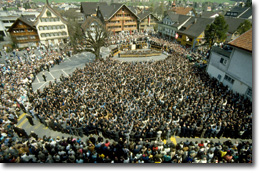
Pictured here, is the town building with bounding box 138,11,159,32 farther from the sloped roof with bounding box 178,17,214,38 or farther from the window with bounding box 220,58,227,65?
the window with bounding box 220,58,227,65

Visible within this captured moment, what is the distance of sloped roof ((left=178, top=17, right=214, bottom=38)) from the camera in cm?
4019

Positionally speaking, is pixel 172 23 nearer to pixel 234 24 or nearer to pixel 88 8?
pixel 234 24

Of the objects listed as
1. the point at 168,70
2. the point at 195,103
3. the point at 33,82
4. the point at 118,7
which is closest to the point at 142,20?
the point at 118,7

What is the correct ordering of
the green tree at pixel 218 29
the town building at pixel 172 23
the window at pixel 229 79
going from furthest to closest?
the town building at pixel 172 23 < the green tree at pixel 218 29 < the window at pixel 229 79

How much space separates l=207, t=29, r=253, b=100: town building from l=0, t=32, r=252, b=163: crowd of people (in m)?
1.72

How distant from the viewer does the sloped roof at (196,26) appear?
4019 cm

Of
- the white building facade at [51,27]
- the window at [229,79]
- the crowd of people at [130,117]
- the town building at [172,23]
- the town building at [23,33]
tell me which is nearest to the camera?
the crowd of people at [130,117]

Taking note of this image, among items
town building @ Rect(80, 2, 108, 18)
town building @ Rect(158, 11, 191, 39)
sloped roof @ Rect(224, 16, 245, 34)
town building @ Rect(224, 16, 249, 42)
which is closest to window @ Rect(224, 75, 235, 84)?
town building @ Rect(224, 16, 249, 42)

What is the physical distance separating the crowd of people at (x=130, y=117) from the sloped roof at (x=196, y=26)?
947 inches

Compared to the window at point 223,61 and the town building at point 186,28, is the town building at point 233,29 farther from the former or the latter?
the window at point 223,61

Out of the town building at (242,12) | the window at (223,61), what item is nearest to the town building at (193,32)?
the window at (223,61)

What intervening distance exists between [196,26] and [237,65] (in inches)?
1175

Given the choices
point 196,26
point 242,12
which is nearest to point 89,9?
point 196,26

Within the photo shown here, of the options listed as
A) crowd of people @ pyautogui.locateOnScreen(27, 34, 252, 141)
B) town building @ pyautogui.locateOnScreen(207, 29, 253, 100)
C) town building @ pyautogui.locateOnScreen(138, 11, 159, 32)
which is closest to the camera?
crowd of people @ pyautogui.locateOnScreen(27, 34, 252, 141)
